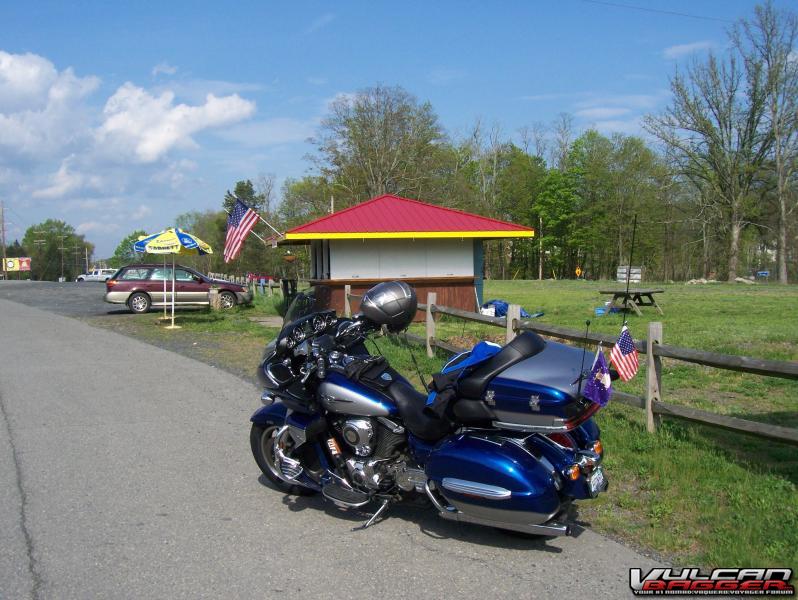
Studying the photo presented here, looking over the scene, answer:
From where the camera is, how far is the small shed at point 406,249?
1922 centimetres

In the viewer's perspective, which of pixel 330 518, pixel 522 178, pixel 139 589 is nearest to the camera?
pixel 139 589

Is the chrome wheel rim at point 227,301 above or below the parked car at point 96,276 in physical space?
above

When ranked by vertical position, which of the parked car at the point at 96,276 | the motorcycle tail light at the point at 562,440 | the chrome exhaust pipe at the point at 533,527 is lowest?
the parked car at the point at 96,276

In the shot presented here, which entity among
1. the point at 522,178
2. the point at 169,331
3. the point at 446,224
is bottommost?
the point at 169,331

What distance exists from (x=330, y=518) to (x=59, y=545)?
70.1 inches

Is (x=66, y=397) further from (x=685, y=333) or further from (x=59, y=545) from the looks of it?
(x=685, y=333)

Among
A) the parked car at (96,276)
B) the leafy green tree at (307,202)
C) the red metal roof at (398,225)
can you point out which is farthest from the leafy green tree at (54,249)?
the red metal roof at (398,225)

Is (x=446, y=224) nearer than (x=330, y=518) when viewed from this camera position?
No

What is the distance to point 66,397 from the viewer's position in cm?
962

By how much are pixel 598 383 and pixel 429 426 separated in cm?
113

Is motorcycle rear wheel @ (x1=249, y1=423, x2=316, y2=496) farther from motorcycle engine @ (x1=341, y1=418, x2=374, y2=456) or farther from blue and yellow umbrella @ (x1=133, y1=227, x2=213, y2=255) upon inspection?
blue and yellow umbrella @ (x1=133, y1=227, x2=213, y2=255)

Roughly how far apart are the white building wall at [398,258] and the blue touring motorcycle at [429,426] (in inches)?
545

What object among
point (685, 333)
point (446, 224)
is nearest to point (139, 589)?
point (685, 333)

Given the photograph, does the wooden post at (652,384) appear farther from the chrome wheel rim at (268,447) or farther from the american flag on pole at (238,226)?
the american flag on pole at (238,226)
